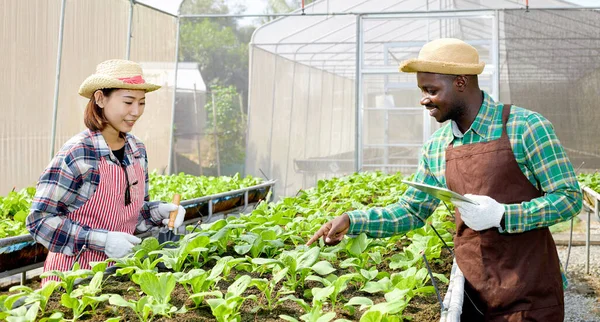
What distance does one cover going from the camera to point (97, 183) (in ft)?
8.08

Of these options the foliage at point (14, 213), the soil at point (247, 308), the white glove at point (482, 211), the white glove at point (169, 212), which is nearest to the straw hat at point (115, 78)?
the white glove at point (169, 212)

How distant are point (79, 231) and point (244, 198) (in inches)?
111

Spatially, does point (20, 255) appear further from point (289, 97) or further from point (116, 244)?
point (289, 97)

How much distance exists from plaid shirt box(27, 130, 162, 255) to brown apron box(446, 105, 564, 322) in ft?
4.19

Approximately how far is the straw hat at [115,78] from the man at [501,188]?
1058mm

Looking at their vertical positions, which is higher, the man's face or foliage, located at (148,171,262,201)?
the man's face

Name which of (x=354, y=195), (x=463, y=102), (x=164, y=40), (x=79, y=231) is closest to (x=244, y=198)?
(x=354, y=195)

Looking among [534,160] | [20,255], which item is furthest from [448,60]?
[20,255]

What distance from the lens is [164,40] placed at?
8.88 m

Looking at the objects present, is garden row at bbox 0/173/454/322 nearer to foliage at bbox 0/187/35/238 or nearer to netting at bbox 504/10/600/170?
foliage at bbox 0/187/35/238

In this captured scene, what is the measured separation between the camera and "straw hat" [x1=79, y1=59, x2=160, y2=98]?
8.02 feet

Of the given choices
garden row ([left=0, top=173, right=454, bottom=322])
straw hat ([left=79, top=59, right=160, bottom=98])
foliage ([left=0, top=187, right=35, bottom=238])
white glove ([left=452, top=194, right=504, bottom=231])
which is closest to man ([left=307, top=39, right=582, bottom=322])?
white glove ([left=452, top=194, right=504, bottom=231])

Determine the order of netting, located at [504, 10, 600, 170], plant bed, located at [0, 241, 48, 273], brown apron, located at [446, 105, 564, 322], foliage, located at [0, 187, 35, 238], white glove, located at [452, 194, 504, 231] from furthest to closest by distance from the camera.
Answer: netting, located at [504, 10, 600, 170]
foliage, located at [0, 187, 35, 238]
plant bed, located at [0, 241, 48, 273]
brown apron, located at [446, 105, 564, 322]
white glove, located at [452, 194, 504, 231]

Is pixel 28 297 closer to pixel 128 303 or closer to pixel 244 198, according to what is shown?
pixel 128 303
